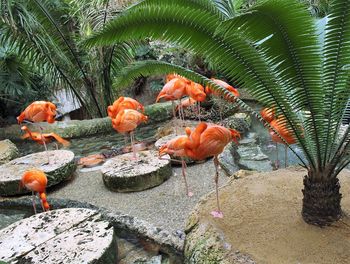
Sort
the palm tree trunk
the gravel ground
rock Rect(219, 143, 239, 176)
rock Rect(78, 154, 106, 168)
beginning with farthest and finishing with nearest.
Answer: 1. rock Rect(78, 154, 106, 168)
2. rock Rect(219, 143, 239, 176)
3. the gravel ground
4. the palm tree trunk

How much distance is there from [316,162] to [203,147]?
28.3 inches

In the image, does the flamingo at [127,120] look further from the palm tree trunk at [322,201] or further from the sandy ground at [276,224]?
the palm tree trunk at [322,201]

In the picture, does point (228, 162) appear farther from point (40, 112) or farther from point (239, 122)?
point (40, 112)

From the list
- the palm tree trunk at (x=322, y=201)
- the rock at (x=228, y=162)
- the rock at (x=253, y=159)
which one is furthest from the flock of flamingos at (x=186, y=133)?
the rock at (x=253, y=159)

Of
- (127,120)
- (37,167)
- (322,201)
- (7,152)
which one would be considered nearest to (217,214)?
(322,201)

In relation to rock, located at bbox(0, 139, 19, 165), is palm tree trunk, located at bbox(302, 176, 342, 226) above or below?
below

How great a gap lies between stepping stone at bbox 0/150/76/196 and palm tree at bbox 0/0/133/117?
201cm

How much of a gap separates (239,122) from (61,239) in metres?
3.56

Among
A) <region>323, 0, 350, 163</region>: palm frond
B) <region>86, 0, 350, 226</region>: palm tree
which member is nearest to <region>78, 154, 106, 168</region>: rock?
<region>86, 0, 350, 226</region>: palm tree

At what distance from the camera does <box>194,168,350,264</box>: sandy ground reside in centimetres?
195

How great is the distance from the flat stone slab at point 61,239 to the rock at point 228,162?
156cm

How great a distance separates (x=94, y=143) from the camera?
5738 millimetres

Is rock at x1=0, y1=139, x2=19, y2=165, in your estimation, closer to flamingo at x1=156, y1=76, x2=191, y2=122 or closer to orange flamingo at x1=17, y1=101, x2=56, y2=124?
orange flamingo at x1=17, y1=101, x2=56, y2=124

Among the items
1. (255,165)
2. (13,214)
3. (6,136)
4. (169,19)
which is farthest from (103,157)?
(169,19)
